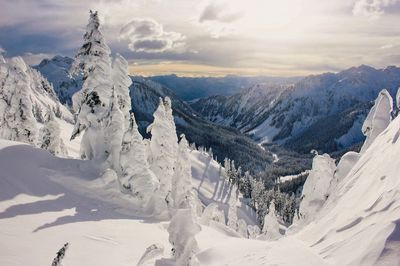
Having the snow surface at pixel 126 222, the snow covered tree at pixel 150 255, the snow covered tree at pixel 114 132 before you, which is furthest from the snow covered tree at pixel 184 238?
the snow covered tree at pixel 114 132

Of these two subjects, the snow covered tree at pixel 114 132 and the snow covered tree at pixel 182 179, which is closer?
the snow covered tree at pixel 114 132

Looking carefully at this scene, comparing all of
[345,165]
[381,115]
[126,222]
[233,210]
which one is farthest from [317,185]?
[233,210]

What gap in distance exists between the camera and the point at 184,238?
15.7 meters

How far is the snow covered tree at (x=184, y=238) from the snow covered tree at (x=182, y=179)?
24.1 m

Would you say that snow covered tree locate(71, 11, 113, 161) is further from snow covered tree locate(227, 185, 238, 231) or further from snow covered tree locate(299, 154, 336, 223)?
snow covered tree locate(227, 185, 238, 231)

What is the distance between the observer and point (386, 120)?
108 ft

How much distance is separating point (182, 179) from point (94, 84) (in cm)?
1347

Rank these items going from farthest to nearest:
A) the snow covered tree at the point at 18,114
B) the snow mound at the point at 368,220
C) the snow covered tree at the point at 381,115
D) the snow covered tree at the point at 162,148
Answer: the snow covered tree at the point at 18,114 → the snow covered tree at the point at 162,148 → the snow covered tree at the point at 381,115 → the snow mound at the point at 368,220

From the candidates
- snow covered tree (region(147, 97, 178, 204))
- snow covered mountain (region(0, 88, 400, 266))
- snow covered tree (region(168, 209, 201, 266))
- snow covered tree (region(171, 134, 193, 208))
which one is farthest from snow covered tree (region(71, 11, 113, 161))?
snow covered tree (region(168, 209, 201, 266))

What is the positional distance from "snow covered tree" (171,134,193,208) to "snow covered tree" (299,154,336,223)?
41.9 ft

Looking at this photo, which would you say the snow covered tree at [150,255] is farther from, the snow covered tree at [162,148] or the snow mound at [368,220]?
the snow covered tree at [162,148]

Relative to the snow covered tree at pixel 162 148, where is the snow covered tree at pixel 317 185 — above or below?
below

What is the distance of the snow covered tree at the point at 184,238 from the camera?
50.9ft

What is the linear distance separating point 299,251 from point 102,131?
22641 millimetres
